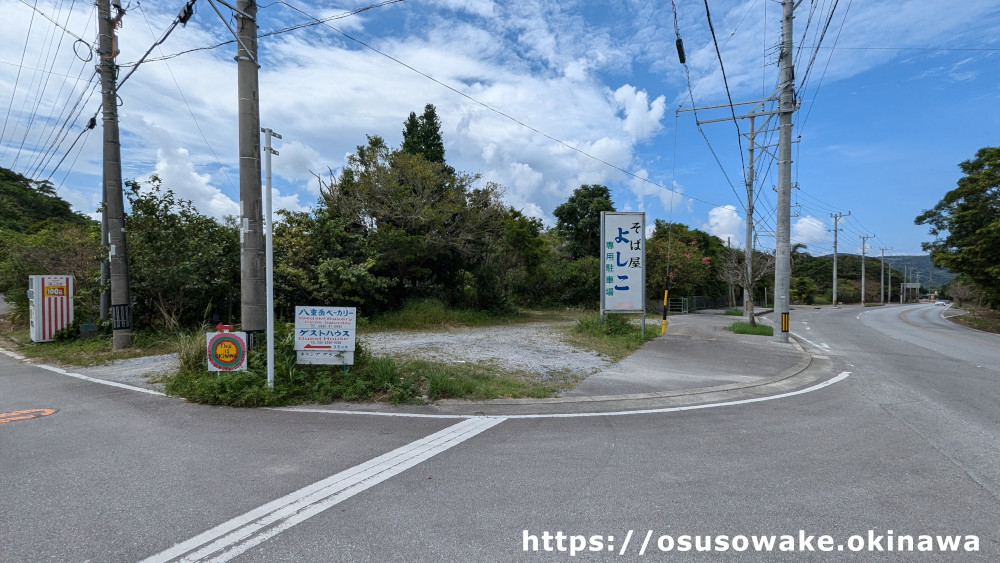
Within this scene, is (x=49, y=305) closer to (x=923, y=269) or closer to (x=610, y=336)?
(x=610, y=336)

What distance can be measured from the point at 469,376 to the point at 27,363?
965cm

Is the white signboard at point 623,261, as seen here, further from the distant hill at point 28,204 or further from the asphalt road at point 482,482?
the distant hill at point 28,204

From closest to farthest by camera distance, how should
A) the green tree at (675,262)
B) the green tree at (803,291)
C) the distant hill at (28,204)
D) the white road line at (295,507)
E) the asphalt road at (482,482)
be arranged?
the white road line at (295,507) → the asphalt road at (482,482) → the green tree at (675,262) → the distant hill at (28,204) → the green tree at (803,291)

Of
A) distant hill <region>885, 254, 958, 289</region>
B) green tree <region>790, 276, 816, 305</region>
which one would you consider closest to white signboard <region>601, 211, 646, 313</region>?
green tree <region>790, 276, 816, 305</region>

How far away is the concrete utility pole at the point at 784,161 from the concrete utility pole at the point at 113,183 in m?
17.1

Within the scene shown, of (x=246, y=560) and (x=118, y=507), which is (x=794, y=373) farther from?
(x=118, y=507)

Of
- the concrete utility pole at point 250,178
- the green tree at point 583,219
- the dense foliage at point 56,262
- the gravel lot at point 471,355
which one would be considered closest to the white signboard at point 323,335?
the concrete utility pole at point 250,178

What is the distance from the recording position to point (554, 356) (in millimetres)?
10641

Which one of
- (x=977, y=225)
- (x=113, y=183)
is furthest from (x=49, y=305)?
(x=977, y=225)

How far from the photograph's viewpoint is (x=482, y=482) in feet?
12.7

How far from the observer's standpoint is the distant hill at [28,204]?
38.8 metres

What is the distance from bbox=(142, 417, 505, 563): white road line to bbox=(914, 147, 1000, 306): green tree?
86.4ft

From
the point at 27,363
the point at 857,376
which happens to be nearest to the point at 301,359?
the point at 27,363

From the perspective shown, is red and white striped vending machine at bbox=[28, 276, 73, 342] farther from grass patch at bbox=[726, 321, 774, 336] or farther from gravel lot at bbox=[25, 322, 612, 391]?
grass patch at bbox=[726, 321, 774, 336]
